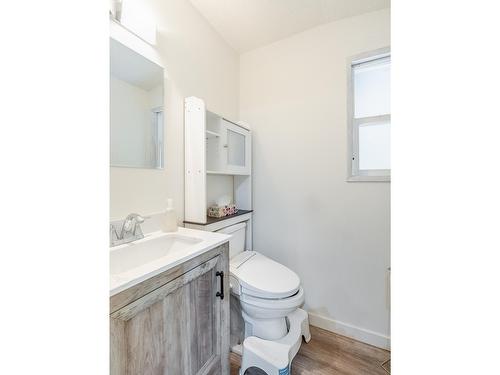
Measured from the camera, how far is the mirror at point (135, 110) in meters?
1.05

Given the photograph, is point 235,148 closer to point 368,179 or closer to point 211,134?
point 211,134

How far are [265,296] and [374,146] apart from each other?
51.1 inches

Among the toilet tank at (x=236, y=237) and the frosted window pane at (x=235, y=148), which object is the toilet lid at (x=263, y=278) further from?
the frosted window pane at (x=235, y=148)

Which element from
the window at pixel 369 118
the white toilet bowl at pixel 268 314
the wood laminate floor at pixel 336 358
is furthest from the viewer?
the window at pixel 369 118

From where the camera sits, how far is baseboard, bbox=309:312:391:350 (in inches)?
59.5

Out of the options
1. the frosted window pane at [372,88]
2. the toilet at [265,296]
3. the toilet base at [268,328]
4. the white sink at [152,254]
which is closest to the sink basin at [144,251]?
the white sink at [152,254]

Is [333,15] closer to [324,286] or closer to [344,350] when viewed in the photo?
[324,286]

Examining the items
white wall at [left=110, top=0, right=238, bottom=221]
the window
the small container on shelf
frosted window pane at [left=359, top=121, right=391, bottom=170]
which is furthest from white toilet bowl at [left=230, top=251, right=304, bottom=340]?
frosted window pane at [left=359, top=121, right=391, bottom=170]

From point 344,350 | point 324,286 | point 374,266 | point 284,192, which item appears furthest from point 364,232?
point 344,350

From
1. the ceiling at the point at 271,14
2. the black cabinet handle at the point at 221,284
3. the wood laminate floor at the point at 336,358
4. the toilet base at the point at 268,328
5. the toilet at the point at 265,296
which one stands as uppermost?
the ceiling at the point at 271,14

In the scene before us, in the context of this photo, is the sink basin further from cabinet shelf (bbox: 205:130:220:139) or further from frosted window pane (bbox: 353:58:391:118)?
frosted window pane (bbox: 353:58:391:118)

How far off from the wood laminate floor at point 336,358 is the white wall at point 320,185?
→ 8 centimetres
